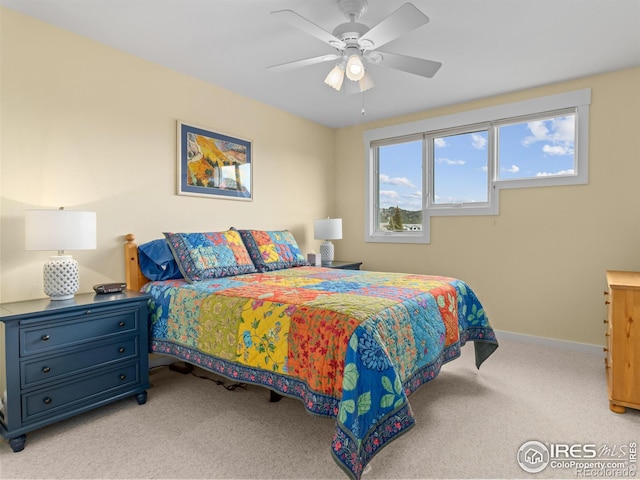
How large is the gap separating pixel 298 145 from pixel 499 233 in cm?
250

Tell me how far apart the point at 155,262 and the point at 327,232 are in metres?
2.04

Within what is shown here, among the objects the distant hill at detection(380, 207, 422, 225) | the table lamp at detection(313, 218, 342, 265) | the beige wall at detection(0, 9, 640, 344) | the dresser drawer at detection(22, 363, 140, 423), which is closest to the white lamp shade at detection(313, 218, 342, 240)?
the table lamp at detection(313, 218, 342, 265)

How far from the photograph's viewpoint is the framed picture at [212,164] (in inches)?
128

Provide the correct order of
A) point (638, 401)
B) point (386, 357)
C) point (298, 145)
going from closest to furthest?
point (386, 357) → point (638, 401) → point (298, 145)

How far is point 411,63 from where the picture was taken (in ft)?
7.76

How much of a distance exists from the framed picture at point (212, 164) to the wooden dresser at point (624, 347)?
315 centimetres

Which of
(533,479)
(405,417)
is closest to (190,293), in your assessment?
(405,417)

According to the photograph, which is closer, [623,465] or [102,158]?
[623,465]

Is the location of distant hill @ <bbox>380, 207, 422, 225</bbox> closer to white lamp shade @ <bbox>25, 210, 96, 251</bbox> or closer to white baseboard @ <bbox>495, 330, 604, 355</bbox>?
white baseboard @ <bbox>495, 330, 604, 355</bbox>

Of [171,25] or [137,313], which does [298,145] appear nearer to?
[171,25]

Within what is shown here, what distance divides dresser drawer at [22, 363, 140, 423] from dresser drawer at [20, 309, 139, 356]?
23 cm

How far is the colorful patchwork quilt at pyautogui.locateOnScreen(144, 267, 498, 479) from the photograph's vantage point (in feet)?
4.99

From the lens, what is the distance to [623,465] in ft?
5.76

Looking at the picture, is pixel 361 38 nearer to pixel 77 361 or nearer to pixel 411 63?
pixel 411 63
